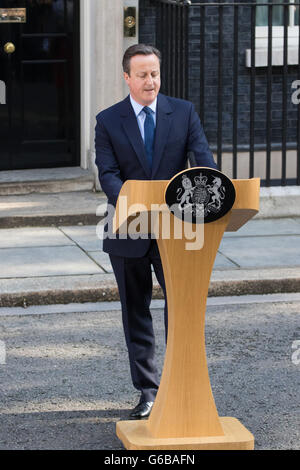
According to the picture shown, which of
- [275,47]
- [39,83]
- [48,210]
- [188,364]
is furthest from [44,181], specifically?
[188,364]

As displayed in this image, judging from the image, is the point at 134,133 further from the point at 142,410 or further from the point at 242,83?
the point at 242,83

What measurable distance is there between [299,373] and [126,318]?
1.25 metres

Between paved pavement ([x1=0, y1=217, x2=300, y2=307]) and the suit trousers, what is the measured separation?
7.38 feet

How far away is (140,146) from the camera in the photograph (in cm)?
522

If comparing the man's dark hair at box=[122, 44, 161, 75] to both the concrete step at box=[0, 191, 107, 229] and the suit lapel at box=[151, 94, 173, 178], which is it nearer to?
the suit lapel at box=[151, 94, 173, 178]

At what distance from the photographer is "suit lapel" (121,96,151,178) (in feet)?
17.1

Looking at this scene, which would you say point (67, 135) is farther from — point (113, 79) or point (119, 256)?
point (119, 256)

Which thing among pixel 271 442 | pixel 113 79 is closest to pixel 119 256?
pixel 271 442

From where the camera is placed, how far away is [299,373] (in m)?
6.11

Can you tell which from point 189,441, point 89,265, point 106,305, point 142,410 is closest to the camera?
point 189,441

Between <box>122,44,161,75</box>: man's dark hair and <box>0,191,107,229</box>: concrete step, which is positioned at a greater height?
<box>122,44,161,75</box>: man's dark hair

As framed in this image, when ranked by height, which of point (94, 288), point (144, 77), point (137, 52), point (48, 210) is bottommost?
point (94, 288)

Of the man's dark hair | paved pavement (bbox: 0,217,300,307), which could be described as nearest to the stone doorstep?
paved pavement (bbox: 0,217,300,307)

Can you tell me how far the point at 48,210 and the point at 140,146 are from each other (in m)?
4.68
